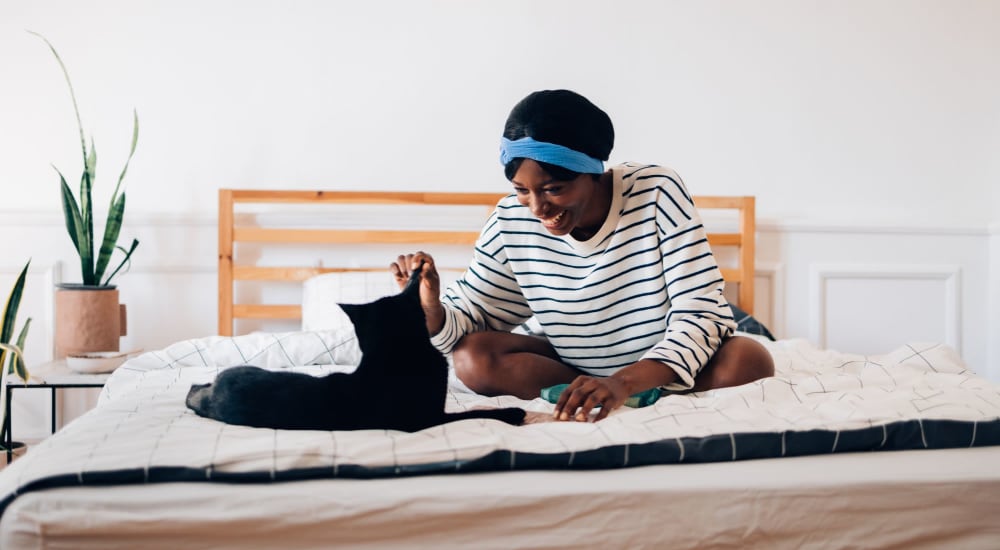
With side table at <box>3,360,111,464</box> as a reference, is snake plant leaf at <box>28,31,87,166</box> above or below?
above

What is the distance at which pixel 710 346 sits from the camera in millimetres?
1493

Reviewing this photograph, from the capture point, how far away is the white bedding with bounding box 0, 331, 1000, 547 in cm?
90

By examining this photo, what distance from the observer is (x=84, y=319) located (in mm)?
2492

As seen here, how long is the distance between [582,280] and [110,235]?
5.47ft

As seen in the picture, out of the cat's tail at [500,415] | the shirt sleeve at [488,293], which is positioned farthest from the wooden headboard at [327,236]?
the cat's tail at [500,415]

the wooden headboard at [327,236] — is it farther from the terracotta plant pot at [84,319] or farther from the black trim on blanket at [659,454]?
the black trim on blanket at [659,454]

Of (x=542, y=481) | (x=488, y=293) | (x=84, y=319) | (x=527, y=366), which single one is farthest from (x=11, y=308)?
(x=542, y=481)

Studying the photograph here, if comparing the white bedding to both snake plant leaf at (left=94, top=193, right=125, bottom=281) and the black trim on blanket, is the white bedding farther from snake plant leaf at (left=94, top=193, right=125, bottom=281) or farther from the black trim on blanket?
snake plant leaf at (left=94, top=193, right=125, bottom=281)

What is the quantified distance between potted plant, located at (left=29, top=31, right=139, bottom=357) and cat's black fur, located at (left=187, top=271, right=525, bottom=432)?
1.55 meters

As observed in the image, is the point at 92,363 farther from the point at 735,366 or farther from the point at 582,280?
the point at 735,366

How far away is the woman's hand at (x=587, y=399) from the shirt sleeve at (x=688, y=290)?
0.21m

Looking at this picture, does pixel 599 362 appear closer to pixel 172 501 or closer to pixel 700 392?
pixel 700 392

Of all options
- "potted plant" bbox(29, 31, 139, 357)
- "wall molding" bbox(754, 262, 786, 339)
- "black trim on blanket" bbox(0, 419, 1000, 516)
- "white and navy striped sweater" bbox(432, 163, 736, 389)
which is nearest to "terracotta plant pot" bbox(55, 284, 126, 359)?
"potted plant" bbox(29, 31, 139, 357)

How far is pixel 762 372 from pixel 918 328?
1.92 meters
